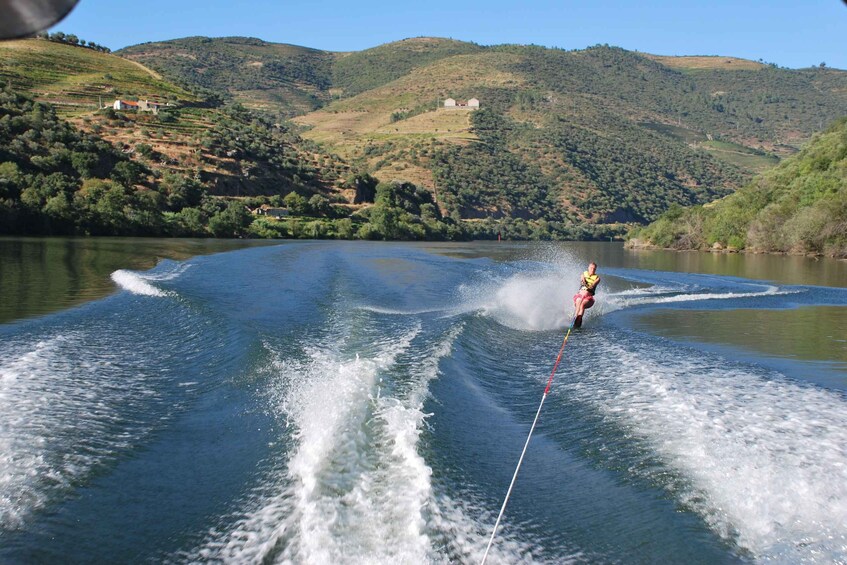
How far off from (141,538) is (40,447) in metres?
2.25

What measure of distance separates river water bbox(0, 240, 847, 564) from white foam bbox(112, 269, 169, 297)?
2.03 metres

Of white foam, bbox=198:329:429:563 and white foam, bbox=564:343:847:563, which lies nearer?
white foam, bbox=198:329:429:563

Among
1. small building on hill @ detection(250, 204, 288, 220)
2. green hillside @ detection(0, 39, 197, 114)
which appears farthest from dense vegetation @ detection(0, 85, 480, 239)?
green hillside @ detection(0, 39, 197, 114)

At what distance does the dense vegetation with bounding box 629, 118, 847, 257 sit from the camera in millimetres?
47469

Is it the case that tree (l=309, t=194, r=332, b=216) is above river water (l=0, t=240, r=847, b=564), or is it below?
above

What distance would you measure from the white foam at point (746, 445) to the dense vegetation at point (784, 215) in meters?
43.1

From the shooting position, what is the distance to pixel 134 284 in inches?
756

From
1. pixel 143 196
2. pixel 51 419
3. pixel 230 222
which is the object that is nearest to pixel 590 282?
pixel 51 419

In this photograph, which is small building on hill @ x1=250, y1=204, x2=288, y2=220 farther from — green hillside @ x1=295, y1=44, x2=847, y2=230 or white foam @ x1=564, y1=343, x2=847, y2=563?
white foam @ x1=564, y1=343, x2=847, y2=563

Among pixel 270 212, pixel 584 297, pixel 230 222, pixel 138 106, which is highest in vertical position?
pixel 138 106

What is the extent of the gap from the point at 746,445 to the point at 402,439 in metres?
3.48

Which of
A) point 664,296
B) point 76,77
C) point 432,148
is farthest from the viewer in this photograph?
point 432,148

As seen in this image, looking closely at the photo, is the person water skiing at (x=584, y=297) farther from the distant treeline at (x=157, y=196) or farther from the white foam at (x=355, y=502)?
the distant treeline at (x=157, y=196)

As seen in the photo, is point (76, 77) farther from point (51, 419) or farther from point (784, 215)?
point (51, 419)
